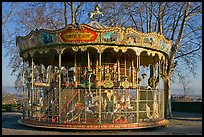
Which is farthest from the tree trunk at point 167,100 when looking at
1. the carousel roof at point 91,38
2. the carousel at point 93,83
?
the carousel roof at point 91,38

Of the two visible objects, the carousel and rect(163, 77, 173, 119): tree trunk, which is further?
rect(163, 77, 173, 119): tree trunk

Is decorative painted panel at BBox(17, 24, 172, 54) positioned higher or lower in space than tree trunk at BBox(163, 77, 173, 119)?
higher

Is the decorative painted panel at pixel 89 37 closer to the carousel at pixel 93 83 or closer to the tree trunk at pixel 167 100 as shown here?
the carousel at pixel 93 83

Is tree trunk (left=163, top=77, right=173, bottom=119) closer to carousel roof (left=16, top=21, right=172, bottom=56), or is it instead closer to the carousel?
the carousel

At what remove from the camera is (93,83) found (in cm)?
1648

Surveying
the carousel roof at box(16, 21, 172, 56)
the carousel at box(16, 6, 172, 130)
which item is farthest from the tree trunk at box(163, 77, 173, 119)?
the carousel roof at box(16, 21, 172, 56)

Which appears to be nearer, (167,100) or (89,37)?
(89,37)

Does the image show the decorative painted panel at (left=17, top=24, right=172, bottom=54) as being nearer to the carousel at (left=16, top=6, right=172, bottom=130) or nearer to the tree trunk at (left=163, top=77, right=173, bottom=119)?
the carousel at (left=16, top=6, right=172, bottom=130)

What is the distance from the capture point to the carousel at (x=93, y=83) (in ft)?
49.8

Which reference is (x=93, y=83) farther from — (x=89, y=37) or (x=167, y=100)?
(x=167, y=100)

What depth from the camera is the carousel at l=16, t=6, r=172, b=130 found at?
1517 cm

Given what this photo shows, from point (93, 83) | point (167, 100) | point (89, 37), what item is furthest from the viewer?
point (167, 100)

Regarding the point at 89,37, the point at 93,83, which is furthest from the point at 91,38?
the point at 93,83

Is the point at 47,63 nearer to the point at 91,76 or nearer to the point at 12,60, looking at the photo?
the point at 91,76
